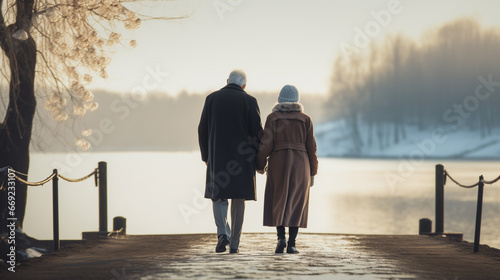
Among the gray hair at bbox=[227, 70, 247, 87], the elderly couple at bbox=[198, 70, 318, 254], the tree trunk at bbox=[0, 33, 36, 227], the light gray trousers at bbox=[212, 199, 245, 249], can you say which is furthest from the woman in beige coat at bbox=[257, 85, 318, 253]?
the tree trunk at bbox=[0, 33, 36, 227]

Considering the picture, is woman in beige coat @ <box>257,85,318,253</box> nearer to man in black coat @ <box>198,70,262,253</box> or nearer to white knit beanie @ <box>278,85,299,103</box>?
white knit beanie @ <box>278,85,299,103</box>

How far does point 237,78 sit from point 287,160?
1.10 meters

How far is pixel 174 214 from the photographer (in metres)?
43.4

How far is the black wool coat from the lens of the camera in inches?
302

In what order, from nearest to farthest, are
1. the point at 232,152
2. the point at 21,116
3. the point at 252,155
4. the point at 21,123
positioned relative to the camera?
the point at 232,152
the point at 252,155
the point at 21,116
the point at 21,123

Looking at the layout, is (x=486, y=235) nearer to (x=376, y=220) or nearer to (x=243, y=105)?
(x=376, y=220)

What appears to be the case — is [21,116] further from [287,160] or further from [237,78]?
[287,160]

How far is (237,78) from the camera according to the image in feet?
25.9

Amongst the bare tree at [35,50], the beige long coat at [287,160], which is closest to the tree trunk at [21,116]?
the bare tree at [35,50]

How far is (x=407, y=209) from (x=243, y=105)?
37589mm

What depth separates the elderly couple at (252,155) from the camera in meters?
7.70

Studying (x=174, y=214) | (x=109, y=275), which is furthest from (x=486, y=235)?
(x=109, y=275)

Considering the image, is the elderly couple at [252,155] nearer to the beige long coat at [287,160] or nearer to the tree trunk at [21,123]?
the beige long coat at [287,160]

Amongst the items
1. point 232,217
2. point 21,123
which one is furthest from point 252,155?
point 21,123
